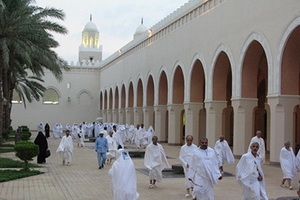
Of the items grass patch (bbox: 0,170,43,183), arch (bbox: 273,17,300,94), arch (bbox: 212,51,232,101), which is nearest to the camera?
grass patch (bbox: 0,170,43,183)

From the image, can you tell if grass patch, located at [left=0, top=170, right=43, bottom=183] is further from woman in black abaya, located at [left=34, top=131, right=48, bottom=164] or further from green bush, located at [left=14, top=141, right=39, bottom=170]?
woman in black abaya, located at [left=34, top=131, right=48, bottom=164]

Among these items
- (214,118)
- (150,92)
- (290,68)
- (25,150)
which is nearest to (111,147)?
(25,150)

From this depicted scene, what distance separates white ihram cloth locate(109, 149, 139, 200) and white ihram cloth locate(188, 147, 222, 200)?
1181 mm

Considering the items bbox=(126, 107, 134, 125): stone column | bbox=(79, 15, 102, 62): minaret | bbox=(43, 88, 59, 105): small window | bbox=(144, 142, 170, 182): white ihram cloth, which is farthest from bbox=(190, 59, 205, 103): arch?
bbox=(79, 15, 102, 62): minaret

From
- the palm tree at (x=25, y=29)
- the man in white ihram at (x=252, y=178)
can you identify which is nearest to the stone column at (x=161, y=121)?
the palm tree at (x=25, y=29)

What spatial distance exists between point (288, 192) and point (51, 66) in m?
15.1

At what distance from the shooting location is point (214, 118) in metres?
20.2

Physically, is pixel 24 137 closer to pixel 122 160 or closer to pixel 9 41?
pixel 9 41

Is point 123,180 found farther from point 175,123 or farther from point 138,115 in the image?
point 138,115

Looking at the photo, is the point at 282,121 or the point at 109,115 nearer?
the point at 282,121

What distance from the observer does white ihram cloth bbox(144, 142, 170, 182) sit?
34.8ft

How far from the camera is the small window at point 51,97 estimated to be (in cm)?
4675

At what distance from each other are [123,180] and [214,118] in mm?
13900

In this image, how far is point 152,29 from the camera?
30.2 m
